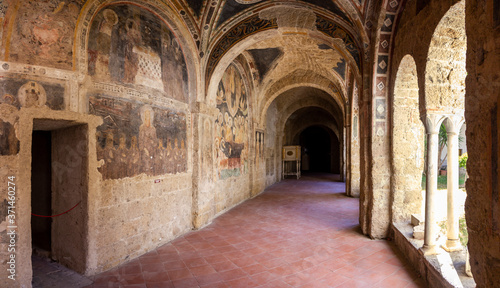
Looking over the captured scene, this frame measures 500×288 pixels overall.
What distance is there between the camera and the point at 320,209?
7.93 meters

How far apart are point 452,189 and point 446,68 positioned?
Answer: 64.5 inches

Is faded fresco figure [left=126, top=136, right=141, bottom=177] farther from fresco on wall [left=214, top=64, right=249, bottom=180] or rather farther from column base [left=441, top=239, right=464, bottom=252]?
column base [left=441, top=239, right=464, bottom=252]

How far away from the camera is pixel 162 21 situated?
17.4 ft

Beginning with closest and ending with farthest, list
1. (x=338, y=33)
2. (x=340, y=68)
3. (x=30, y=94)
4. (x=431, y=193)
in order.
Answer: (x=30, y=94) < (x=431, y=193) < (x=338, y=33) < (x=340, y=68)

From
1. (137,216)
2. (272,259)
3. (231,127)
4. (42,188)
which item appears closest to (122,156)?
(137,216)

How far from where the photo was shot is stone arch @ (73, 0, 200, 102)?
379 cm

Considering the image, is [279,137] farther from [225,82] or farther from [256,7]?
[256,7]

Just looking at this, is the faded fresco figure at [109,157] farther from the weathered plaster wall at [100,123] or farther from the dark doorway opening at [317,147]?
the dark doorway opening at [317,147]

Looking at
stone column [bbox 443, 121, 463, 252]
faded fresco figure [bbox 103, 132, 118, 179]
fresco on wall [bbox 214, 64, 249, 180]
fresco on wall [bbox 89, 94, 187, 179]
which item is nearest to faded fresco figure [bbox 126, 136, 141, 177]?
fresco on wall [bbox 89, 94, 187, 179]

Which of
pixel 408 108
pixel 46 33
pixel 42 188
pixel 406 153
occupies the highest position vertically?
pixel 46 33

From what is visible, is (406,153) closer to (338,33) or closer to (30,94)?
(338,33)

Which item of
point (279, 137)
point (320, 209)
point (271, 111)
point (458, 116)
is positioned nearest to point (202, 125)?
point (320, 209)

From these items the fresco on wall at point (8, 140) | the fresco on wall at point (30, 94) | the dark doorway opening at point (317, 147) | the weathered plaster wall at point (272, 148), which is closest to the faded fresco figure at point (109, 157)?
the fresco on wall at point (30, 94)

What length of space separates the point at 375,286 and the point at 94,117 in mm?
4677
